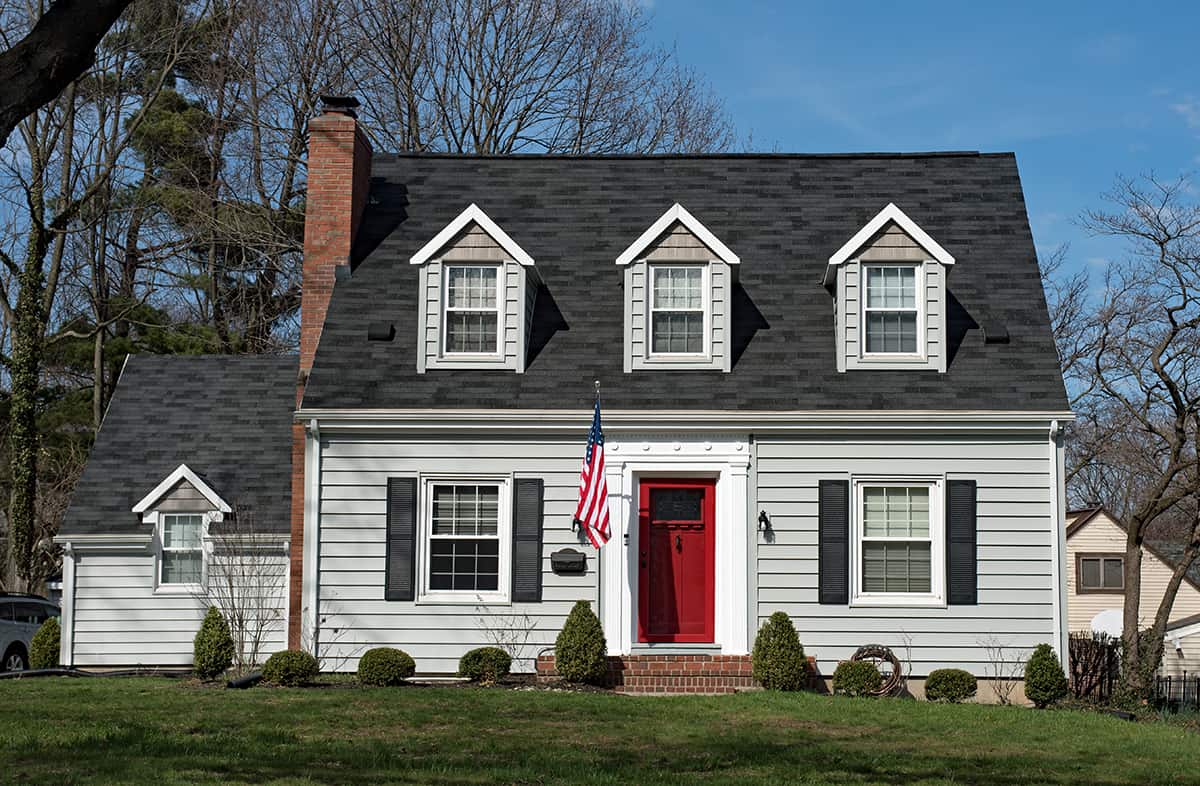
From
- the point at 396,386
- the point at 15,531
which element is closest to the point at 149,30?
the point at 15,531

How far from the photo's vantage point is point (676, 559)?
18109mm

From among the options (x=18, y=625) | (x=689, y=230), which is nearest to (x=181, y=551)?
(x=18, y=625)

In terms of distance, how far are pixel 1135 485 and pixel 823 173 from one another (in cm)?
3530

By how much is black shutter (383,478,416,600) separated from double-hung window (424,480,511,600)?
0.67 ft

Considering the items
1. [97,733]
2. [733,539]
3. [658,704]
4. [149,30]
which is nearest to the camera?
[97,733]

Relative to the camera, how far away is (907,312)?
60.3 ft

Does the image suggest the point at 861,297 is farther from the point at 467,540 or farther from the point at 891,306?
the point at 467,540

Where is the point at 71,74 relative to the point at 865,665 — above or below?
above

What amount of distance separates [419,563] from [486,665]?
1703 mm

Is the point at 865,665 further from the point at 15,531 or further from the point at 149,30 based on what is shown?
the point at 149,30

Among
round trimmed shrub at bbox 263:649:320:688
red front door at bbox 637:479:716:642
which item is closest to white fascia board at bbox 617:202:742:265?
red front door at bbox 637:479:716:642

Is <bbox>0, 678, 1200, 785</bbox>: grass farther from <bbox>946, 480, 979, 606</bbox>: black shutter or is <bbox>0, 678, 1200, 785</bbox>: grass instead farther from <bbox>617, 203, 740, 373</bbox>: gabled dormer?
<bbox>617, 203, 740, 373</bbox>: gabled dormer

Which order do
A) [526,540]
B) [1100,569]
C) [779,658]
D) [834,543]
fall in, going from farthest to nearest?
[1100,569]
[526,540]
[834,543]
[779,658]

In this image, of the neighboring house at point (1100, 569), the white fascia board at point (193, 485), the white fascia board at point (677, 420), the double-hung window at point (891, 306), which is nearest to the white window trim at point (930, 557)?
the white fascia board at point (677, 420)
